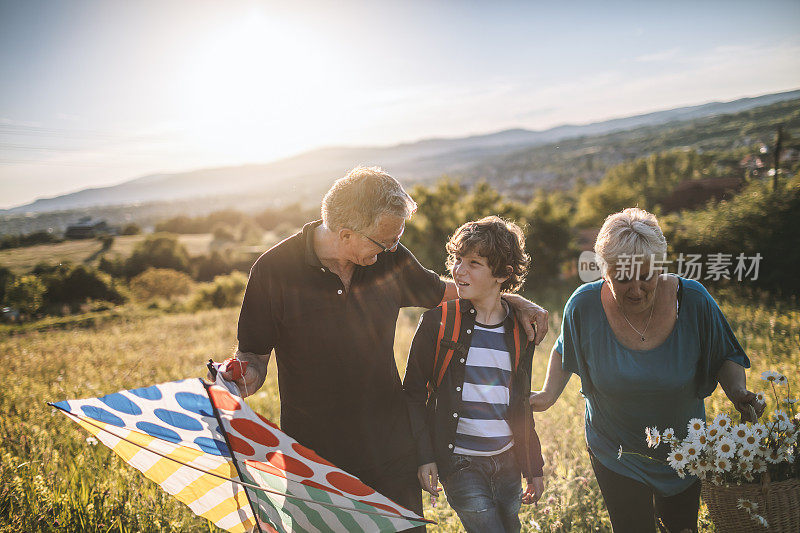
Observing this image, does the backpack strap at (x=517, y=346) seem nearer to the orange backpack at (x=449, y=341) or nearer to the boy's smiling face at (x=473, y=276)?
the orange backpack at (x=449, y=341)

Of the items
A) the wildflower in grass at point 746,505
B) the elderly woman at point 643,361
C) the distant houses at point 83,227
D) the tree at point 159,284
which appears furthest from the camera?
the tree at point 159,284

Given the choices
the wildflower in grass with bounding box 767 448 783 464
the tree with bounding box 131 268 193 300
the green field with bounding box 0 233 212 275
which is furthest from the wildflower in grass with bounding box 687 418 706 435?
the tree with bounding box 131 268 193 300

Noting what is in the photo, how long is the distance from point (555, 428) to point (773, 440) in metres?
3.76

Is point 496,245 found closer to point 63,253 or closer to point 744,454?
point 744,454

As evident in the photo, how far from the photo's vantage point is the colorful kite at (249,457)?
2.10 m

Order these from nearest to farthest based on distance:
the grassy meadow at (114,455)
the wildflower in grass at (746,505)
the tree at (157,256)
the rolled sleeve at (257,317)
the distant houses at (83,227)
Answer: the wildflower in grass at (746,505) → the rolled sleeve at (257,317) → the grassy meadow at (114,455) → the distant houses at (83,227) → the tree at (157,256)

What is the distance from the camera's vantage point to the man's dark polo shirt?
101 inches

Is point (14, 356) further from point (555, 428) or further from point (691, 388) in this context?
point (691, 388)

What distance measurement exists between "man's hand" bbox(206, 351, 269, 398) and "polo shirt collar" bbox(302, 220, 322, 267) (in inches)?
24.6

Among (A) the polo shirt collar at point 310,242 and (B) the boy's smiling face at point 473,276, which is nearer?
(A) the polo shirt collar at point 310,242

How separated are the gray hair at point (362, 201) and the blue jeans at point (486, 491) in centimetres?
144

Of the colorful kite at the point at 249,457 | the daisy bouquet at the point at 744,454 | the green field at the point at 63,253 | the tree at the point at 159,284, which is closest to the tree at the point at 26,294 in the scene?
the green field at the point at 63,253

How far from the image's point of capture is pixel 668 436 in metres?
2.06

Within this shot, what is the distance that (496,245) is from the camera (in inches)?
105
